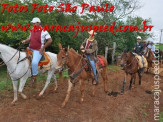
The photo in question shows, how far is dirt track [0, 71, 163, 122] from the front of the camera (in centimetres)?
489

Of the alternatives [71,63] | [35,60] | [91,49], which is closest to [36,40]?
[35,60]

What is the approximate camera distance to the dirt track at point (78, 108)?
4.89 meters

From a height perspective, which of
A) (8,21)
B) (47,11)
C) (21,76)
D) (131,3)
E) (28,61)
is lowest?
(21,76)

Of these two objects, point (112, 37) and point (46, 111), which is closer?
point (46, 111)

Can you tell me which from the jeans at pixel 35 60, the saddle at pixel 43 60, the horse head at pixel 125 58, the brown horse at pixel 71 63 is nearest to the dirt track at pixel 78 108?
the brown horse at pixel 71 63

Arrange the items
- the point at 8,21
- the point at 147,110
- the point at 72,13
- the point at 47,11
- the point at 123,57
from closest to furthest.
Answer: the point at 147,110
the point at 123,57
the point at 8,21
the point at 47,11
the point at 72,13

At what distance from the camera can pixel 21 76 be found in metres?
5.56

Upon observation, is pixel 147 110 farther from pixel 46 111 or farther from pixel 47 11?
pixel 47 11

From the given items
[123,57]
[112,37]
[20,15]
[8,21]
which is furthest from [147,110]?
[112,37]

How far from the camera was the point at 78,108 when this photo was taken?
18.6ft

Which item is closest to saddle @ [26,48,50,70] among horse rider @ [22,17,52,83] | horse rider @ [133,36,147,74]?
horse rider @ [22,17,52,83]

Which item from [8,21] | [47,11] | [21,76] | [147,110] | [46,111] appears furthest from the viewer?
[47,11]

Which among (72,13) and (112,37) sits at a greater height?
(72,13)

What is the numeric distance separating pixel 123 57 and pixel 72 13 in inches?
432
